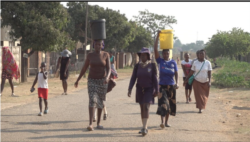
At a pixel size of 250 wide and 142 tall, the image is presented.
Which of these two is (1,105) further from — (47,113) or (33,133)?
(33,133)

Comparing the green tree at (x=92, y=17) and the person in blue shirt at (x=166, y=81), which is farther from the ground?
the green tree at (x=92, y=17)

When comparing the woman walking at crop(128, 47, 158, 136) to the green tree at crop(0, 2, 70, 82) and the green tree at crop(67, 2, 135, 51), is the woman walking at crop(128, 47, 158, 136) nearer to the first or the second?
the green tree at crop(0, 2, 70, 82)

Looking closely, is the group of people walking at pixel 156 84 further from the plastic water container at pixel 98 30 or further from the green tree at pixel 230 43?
Answer: the green tree at pixel 230 43

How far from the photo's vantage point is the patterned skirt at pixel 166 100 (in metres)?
8.54

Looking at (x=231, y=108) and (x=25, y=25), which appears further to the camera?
(x=25, y=25)

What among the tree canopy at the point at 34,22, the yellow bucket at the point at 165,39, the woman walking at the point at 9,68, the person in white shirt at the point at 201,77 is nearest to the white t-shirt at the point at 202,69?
the person in white shirt at the point at 201,77

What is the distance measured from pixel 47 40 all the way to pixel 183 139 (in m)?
14.0

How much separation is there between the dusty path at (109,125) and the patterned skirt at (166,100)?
0.39 metres

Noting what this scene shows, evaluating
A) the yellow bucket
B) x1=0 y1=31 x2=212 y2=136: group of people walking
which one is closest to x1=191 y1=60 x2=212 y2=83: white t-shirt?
x1=0 y1=31 x2=212 y2=136: group of people walking

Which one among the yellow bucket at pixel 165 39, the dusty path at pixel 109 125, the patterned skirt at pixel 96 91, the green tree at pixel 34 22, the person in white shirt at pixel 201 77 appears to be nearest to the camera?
the dusty path at pixel 109 125

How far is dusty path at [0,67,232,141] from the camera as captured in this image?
24.8 ft

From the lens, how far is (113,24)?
34.6 m

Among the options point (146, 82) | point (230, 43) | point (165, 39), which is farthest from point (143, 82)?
point (230, 43)

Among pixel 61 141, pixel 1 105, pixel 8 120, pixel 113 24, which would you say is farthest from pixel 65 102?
pixel 113 24
